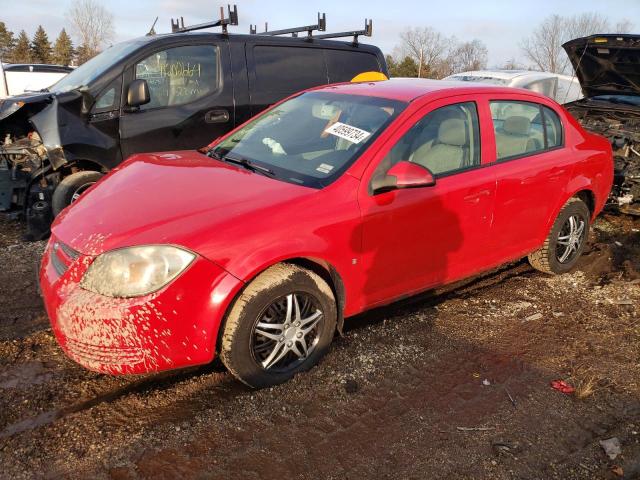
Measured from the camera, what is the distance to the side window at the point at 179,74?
5.86m

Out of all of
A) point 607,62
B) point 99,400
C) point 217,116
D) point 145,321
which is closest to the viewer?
point 145,321

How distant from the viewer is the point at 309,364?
130 inches

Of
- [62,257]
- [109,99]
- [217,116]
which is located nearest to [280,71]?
[217,116]

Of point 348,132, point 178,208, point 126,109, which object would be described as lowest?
point 178,208

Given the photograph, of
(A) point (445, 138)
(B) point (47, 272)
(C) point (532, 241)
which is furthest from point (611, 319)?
(B) point (47, 272)

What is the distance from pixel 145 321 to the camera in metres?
2.68

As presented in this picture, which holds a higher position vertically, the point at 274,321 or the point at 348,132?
the point at 348,132

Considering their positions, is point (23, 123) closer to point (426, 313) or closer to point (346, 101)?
point (346, 101)

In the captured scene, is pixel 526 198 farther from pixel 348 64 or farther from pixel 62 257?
pixel 348 64

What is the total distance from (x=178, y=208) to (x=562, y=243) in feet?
11.9

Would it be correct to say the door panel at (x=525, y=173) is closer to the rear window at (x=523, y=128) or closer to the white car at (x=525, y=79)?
the rear window at (x=523, y=128)

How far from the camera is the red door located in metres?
3.39

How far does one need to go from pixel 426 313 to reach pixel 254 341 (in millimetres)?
1677

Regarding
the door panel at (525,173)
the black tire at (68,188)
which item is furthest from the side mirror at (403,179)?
the black tire at (68,188)
